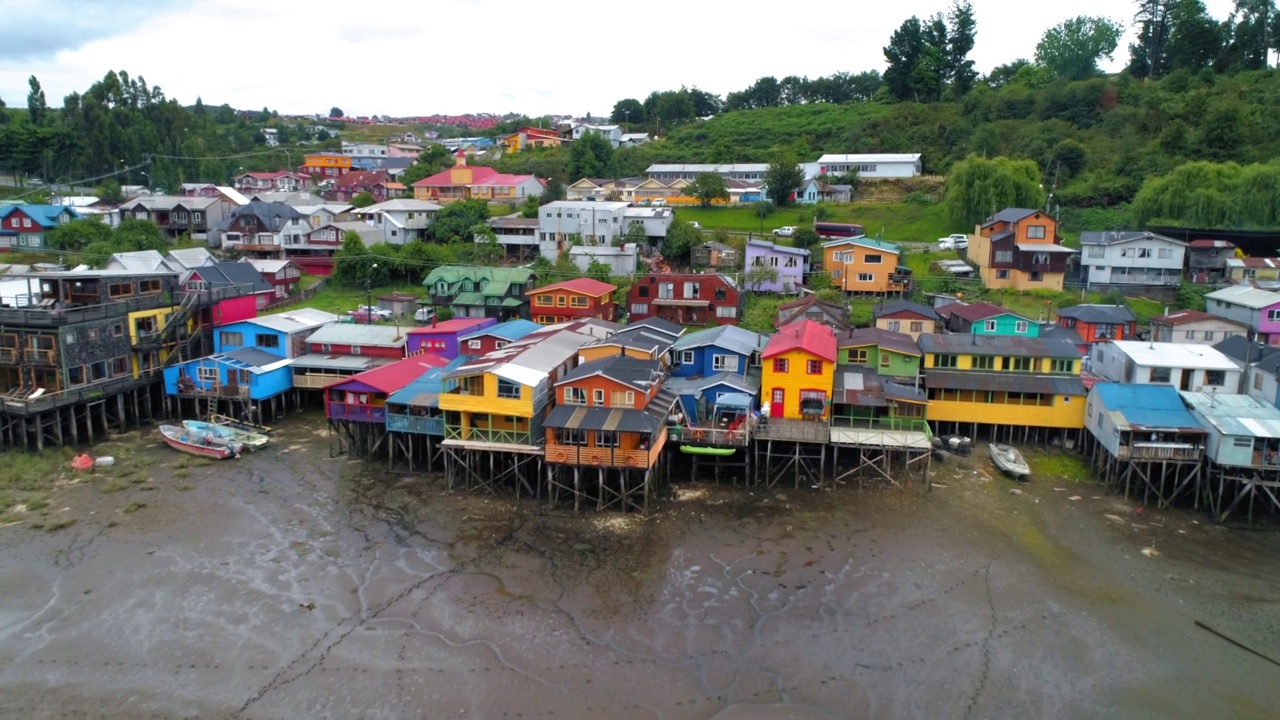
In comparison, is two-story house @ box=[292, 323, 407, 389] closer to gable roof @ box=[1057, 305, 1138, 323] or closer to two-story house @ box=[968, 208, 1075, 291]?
gable roof @ box=[1057, 305, 1138, 323]

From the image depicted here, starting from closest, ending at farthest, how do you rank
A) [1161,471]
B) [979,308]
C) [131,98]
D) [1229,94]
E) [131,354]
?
[1161,471] < [131,354] < [979,308] < [1229,94] < [131,98]

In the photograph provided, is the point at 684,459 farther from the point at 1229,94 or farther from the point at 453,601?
the point at 1229,94

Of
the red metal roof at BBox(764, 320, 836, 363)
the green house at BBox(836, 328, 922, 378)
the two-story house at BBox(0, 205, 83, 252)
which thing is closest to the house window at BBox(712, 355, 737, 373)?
the red metal roof at BBox(764, 320, 836, 363)

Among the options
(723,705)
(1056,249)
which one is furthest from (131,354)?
(1056,249)

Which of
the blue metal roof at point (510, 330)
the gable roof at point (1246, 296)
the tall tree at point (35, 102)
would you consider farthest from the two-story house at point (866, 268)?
the tall tree at point (35, 102)

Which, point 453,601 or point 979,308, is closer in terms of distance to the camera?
point 453,601

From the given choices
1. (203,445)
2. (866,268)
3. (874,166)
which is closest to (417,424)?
(203,445)

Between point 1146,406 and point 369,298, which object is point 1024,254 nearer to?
point 1146,406
